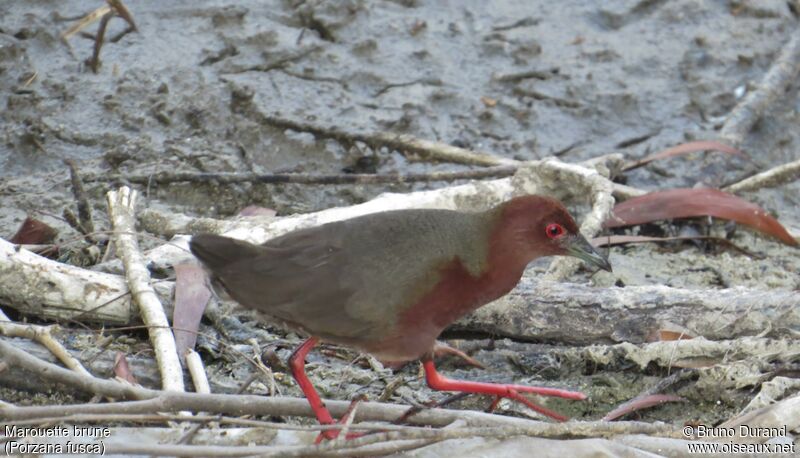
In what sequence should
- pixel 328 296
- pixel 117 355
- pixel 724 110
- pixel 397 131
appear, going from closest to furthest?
pixel 328 296 → pixel 117 355 → pixel 397 131 → pixel 724 110

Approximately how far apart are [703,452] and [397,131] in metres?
3.53

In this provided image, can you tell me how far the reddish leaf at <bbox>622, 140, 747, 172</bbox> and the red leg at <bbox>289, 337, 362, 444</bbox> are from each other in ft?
9.83

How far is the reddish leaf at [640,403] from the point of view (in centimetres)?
444

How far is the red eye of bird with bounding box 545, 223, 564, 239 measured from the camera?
4.34m

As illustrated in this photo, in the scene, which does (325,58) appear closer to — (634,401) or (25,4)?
(25,4)

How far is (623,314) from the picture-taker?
15.8 ft

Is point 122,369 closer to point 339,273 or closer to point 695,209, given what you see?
point 339,273

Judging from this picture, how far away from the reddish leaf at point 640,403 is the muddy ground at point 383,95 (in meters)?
1.17

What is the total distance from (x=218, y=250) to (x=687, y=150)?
349 centimetres

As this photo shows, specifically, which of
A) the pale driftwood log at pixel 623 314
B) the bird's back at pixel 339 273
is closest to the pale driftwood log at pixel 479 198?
the pale driftwood log at pixel 623 314

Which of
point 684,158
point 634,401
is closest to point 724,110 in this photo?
point 684,158

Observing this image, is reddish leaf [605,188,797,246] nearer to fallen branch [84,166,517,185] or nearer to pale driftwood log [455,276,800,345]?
fallen branch [84,166,517,185]

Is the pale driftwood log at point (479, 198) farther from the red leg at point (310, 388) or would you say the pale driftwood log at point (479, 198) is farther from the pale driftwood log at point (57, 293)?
the red leg at point (310, 388)

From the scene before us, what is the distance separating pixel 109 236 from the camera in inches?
209
